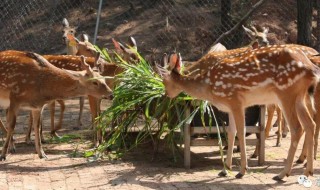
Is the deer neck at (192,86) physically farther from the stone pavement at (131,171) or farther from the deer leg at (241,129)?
the stone pavement at (131,171)

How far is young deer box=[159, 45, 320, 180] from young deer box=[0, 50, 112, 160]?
147 cm

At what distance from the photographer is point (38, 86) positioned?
28.8ft

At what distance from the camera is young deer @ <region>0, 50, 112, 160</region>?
8742mm

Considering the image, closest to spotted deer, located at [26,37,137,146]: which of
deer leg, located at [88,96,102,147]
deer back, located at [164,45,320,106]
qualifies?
deer leg, located at [88,96,102,147]

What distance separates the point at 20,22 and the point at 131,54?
332 inches

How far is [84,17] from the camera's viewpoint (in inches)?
714

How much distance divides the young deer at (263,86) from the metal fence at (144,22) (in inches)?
302

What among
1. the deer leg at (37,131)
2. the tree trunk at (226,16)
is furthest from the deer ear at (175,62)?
the tree trunk at (226,16)

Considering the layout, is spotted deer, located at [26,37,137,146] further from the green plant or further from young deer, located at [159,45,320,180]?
young deer, located at [159,45,320,180]

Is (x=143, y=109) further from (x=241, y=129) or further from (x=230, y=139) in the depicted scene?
(x=241, y=129)

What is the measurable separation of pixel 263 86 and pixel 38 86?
2979 millimetres

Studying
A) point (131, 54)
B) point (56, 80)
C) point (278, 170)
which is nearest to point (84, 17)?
point (131, 54)

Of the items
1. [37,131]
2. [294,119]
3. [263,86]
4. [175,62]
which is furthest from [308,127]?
[37,131]

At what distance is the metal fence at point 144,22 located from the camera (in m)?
16.4
